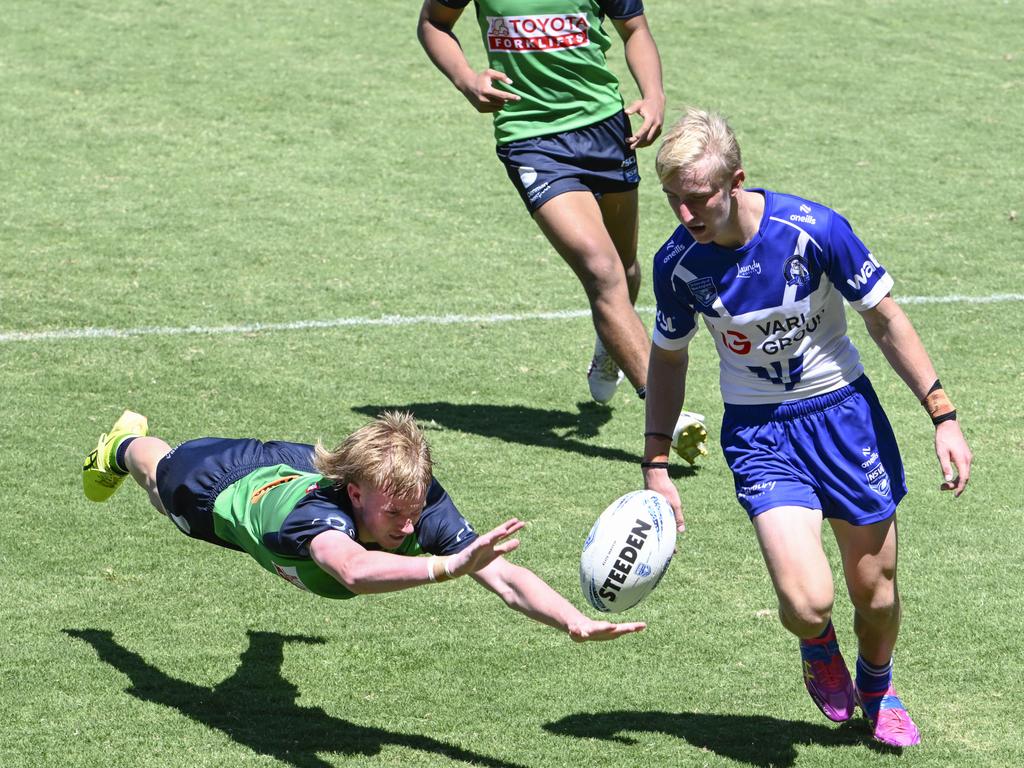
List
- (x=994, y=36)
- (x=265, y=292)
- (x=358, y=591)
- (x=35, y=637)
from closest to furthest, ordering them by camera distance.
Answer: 1. (x=358, y=591)
2. (x=35, y=637)
3. (x=265, y=292)
4. (x=994, y=36)

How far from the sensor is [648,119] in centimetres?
773

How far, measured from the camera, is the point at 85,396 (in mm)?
8227

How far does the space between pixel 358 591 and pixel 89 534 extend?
263 cm

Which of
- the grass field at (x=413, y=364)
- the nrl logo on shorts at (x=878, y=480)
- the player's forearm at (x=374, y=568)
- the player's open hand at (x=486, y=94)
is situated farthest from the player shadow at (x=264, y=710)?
the player's open hand at (x=486, y=94)

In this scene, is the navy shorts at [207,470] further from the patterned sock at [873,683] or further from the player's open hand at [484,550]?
the patterned sock at [873,683]

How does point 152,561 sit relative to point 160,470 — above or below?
below

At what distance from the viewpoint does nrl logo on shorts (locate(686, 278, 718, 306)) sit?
4.97m

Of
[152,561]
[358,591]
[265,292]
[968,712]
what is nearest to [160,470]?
[152,561]

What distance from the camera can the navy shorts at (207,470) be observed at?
5.57 metres

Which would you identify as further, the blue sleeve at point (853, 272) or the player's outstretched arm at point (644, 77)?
the player's outstretched arm at point (644, 77)

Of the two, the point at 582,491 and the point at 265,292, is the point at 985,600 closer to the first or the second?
the point at 582,491

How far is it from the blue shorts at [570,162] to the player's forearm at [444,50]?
46 cm

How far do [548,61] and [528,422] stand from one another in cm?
199

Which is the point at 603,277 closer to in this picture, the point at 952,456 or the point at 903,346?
the point at 903,346
